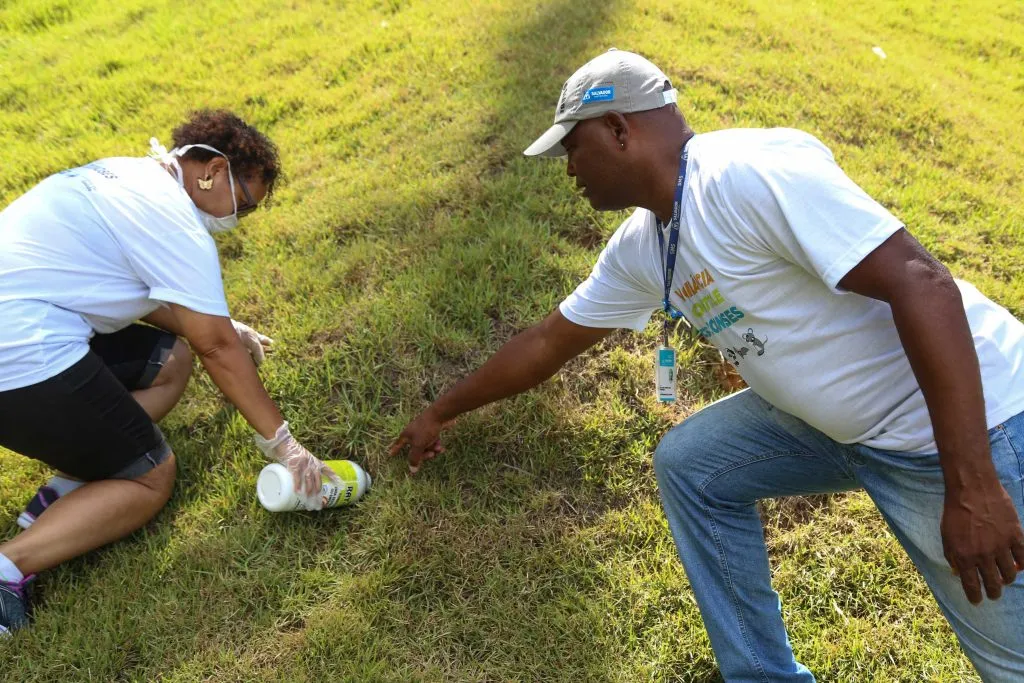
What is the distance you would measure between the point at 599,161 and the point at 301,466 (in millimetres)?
1434

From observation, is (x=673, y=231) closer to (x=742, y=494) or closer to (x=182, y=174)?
(x=742, y=494)

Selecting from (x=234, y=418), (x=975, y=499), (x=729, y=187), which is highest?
(x=729, y=187)

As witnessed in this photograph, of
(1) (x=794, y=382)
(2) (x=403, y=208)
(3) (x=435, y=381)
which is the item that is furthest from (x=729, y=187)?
(2) (x=403, y=208)

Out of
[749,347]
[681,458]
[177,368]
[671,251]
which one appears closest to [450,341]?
[177,368]

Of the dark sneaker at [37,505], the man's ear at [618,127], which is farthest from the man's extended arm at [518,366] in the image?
the dark sneaker at [37,505]

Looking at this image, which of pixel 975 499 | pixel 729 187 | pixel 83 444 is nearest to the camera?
pixel 975 499

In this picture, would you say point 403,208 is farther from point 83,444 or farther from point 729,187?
point 729,187

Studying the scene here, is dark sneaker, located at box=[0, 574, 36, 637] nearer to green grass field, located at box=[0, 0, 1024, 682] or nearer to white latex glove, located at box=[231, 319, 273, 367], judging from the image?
green grass field, located at box=[0, 0, 1024, 682]

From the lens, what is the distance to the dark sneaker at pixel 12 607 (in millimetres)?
2328

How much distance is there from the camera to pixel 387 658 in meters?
2.29

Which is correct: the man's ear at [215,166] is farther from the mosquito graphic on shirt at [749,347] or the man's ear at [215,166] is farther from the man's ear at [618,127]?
the mosquito graphic on shirt at [749,347]

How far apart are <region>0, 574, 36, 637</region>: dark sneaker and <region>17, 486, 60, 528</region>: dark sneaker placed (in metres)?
0.29

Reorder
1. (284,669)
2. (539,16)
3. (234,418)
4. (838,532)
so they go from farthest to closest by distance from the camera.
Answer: (539,16), (234,418), (838,532), (284,669)

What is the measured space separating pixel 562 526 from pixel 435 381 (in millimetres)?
800
